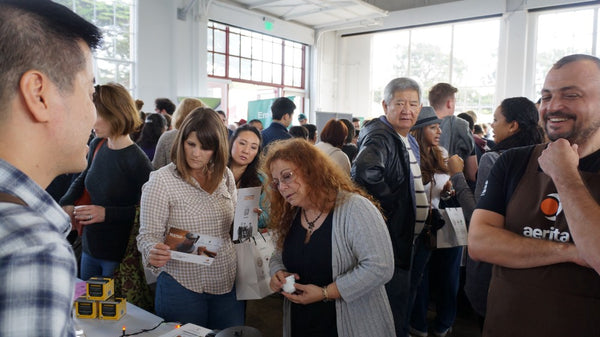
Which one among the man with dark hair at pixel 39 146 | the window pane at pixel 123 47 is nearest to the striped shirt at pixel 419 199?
the man with dark hair at pixel 39 146

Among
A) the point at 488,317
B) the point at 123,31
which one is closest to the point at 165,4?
the point at 123,31

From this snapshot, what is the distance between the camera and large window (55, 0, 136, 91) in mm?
8453

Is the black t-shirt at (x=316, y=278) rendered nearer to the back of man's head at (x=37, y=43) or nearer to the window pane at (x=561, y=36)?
the back of man's head at (x=37, y=43)

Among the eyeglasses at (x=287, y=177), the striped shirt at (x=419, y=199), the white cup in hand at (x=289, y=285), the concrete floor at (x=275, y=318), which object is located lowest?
Result: the concrete floor at (x=275, y=318)

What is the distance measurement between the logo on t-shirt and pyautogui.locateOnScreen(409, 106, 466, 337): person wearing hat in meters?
1.40

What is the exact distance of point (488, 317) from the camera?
1.40m

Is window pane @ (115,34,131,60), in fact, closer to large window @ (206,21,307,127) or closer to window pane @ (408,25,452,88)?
large window @ (206,21,307,127)

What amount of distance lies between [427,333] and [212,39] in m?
9.81

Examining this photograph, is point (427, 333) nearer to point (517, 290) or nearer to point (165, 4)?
point (517, 290)

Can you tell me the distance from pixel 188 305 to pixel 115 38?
340 inches

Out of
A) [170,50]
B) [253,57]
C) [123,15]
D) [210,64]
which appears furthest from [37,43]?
[253,57]

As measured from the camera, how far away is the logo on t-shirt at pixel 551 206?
1.24m

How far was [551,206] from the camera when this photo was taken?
126 centimetres

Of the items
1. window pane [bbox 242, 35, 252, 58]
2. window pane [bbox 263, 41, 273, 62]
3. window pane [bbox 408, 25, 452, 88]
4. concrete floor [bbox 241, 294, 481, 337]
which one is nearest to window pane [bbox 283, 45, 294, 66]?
window pane [bbox 263, 41, 273, 62]
